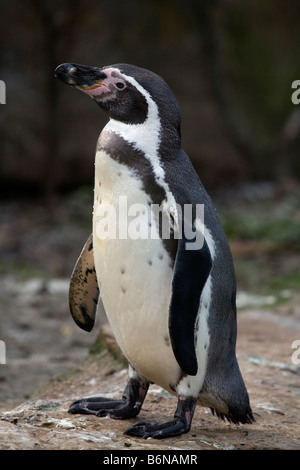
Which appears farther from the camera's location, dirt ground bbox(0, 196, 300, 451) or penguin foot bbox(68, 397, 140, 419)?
penguin foot bbox(68, 397, 140, 419)

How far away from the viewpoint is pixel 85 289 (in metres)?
3.78

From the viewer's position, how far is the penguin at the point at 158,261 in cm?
311

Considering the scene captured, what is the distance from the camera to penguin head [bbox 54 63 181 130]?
3.34 metres

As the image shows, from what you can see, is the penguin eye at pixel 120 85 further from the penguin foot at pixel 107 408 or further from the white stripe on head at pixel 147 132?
the penguin foot at pixel 107 408

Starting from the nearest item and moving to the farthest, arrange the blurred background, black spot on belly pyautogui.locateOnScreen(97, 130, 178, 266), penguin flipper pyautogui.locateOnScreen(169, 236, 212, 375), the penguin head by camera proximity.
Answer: penguin flipper pyautogui.locateOnScreen(169, 236, 212, 375) → black spot on belly pyautogui.locateOnScreen(97, 130, 178, 266) → the penguin head → the blurred background

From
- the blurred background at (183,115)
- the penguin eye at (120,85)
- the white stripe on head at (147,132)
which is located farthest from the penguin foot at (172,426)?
the blurred background at (183,115)

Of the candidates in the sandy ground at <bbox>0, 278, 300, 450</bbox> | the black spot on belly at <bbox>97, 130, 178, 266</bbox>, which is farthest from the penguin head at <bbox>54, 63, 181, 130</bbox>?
the sandy ground at <bbox>0, 278, 300, 450</bbox>

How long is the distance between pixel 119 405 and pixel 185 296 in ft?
2.55

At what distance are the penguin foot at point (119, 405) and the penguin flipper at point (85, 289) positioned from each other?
0.42 m

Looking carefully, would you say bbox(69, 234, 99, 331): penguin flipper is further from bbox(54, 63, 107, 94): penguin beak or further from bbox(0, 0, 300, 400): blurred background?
bbox(0, 0, 300, 400): blurred background

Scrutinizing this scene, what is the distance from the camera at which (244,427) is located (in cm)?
354

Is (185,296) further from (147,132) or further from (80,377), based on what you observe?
(80,377)

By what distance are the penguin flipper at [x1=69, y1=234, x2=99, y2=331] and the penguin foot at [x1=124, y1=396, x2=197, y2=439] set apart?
2.41 feet

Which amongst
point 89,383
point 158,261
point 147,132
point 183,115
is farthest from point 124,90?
point 183,115
